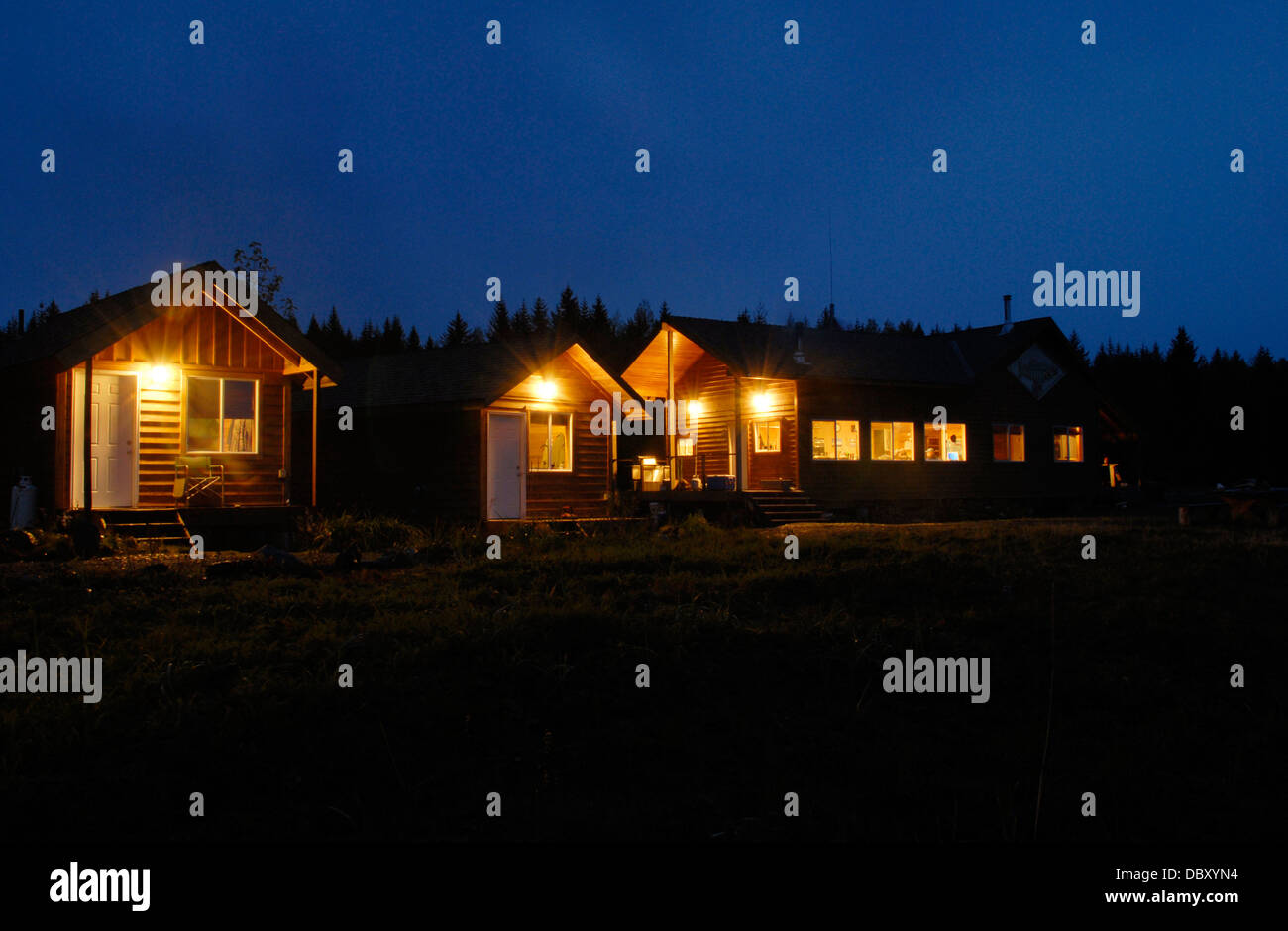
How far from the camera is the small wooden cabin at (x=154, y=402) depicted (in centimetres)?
1703

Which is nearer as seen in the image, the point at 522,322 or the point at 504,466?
the point at 504,466

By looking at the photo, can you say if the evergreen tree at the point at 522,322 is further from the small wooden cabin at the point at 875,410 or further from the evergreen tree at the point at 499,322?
the small wooden cabin at the point at 875,410

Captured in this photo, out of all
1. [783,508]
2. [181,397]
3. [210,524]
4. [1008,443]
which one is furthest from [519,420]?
[1008,443]

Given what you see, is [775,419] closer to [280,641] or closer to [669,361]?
[669,361]

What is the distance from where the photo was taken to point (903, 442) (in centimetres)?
3050

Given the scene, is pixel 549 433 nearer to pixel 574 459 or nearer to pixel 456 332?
pixel 574 459

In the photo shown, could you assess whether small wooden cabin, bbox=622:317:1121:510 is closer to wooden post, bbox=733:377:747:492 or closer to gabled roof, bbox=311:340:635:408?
wooden post, bbox=733:377:747:492

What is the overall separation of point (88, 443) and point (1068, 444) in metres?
28.6

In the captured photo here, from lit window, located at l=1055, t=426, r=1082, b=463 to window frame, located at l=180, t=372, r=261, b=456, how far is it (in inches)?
976

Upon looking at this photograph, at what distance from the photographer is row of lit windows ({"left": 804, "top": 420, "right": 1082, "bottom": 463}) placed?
29.0m

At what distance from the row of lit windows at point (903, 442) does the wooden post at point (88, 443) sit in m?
17.2

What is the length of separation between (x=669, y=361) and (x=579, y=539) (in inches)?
456
